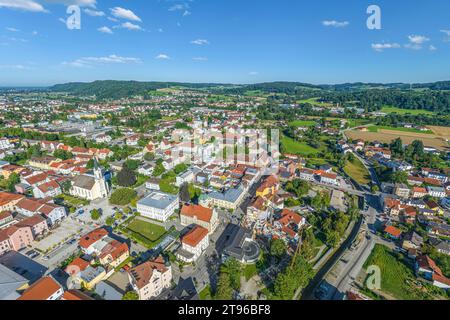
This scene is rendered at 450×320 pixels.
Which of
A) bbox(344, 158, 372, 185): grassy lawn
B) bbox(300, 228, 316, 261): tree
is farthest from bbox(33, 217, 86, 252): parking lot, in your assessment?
bbox(344, 158, 372, 185): grassy lawn

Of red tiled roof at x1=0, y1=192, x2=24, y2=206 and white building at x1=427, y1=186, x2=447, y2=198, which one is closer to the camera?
red tiled roof at x1=0, y1=192, x2=24, y2=206

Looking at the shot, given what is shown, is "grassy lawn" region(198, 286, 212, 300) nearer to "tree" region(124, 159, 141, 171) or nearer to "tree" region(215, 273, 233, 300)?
"tree" region(215, 273, 233, 300)

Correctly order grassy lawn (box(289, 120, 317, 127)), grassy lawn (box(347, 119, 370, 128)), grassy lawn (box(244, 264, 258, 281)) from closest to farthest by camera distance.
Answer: grassy lawn (box(244, 264, 258, 281)) < grassy lawn (box(347, 119, 370, 128)) < grassy lawn (box(289, 120, 317, 127))

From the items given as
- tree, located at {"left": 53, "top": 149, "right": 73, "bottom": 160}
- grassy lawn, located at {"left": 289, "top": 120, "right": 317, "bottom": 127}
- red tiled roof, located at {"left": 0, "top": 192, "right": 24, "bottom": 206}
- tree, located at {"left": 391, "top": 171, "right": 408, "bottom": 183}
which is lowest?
red tiled roof, located at {"left": 0, "top": 192, "right": 24, "bottom": 206}

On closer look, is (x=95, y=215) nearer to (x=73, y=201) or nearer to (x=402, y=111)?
(x=73, y=201)
